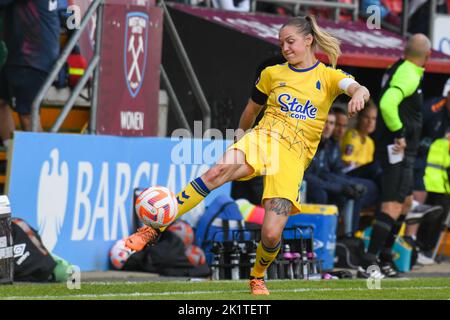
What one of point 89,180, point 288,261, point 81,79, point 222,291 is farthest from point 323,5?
point 222,291

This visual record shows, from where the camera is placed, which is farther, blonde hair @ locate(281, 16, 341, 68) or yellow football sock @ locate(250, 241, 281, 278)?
blonde hair @ locate(281, 16, 341, 68)

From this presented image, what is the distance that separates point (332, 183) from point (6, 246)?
5.37 m

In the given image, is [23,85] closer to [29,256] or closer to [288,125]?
[29,256]

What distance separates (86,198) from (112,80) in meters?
1.30

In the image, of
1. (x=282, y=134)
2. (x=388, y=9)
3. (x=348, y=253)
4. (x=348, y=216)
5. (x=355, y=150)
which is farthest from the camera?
(x=388, y=9)

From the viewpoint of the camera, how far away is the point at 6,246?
10094mm

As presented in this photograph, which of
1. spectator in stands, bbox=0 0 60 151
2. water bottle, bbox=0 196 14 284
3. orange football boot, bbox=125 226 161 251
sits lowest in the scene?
water bottle, bbox=0 196 14 284

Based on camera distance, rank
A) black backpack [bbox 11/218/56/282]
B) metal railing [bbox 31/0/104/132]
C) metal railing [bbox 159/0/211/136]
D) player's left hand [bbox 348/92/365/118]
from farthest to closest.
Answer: metal railing [bbox 159/0/211/136]
metal railing [bbox 31/0/104/132]
black backpack [bbox 11/218/56/282]
player's left hand [bbox 348/92/365/118]

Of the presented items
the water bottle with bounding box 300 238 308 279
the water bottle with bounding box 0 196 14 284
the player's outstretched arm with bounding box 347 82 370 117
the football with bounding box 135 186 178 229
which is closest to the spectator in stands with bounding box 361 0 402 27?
the water bottle with bounding box 300 238 308 279

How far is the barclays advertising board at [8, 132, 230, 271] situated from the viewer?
12.0m

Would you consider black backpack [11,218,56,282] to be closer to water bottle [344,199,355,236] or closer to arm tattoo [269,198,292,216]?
arm tattoo [269,198,292,216]

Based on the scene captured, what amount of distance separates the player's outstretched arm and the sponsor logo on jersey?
41 cm

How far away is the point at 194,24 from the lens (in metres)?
15.3

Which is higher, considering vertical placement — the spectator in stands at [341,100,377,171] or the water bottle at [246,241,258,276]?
the spectator in stands at [341,100,377,171]
